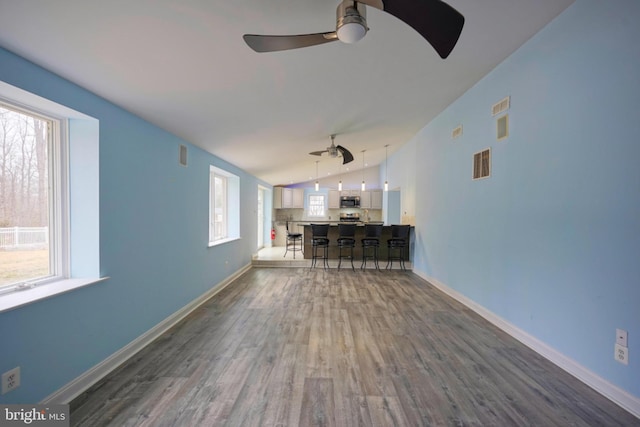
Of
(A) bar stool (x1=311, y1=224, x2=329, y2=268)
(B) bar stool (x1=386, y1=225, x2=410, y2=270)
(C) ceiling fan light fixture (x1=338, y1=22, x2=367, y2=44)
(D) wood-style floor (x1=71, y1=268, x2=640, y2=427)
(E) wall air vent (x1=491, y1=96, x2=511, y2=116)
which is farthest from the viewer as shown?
(A) bar stool (x1=311, y1=224, x2=329, y2=268)

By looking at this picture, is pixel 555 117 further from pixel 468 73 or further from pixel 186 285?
pixel 186 285

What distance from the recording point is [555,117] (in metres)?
2.35

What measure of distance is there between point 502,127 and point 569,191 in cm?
116

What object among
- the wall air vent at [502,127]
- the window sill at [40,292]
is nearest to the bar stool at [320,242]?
the wall air vent at [502,127]

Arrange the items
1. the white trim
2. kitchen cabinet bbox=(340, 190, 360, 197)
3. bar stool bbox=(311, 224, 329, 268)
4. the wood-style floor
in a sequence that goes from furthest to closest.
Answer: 1. kitchen cabinet bbox=(340, 190, 360, 197)
2. bar stool bbox=(311, 224, 329, 268)
3. the white trim
4. the wood-style floor

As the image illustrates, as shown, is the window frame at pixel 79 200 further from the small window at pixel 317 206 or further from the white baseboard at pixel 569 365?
the small window at pixel 317 206

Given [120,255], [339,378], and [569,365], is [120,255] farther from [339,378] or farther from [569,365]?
[569,365]

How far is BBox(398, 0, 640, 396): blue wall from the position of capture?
1.81m

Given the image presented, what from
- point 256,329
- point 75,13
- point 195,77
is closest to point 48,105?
point 75,13

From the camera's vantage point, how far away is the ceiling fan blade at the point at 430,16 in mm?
1312

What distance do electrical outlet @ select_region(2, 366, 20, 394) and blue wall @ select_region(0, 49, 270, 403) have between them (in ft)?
0.10

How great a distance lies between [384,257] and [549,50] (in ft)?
16.2

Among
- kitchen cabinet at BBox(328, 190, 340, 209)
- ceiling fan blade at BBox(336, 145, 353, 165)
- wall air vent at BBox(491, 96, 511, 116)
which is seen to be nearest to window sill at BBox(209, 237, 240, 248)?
ceiling fan blade at BBox(336, 145, 353, 165)

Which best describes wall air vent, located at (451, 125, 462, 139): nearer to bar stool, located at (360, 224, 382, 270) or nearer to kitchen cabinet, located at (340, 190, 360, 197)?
bar stool, located at (360, 224, 382, 270)
